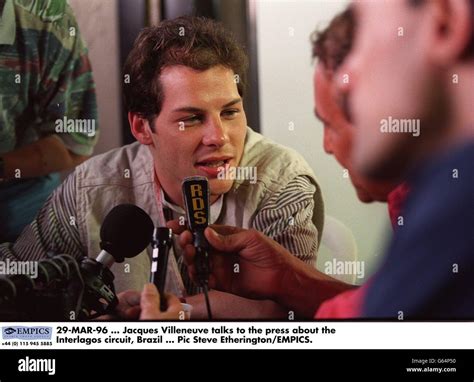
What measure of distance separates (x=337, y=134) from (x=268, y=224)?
43 centimetres

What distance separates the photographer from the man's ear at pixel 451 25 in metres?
2.80

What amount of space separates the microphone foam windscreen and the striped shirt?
103mm

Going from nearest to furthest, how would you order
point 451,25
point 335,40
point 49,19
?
point 451,25 < point 335,40 < point 49,19

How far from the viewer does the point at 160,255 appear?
Answer: 296cm

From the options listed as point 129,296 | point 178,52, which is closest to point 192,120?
point 178,52

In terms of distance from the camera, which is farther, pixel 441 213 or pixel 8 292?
pixel 8 292

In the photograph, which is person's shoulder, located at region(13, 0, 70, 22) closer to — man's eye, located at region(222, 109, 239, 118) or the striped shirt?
the striped shirt

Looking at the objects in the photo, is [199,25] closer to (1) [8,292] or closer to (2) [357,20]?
(2) [357,20]

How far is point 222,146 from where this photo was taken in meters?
2.94
